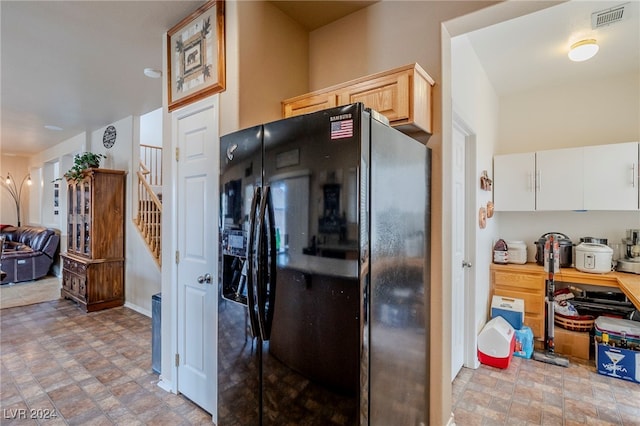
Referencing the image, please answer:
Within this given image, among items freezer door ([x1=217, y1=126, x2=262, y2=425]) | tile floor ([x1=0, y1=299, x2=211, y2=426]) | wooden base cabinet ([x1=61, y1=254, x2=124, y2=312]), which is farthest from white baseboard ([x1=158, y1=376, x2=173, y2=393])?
wooden base cabinet ([x1=61, y1=254, x2=124, y2=312])

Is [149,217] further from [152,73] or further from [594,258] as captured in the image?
[594,258]

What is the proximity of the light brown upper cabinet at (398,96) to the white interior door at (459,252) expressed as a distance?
0.96m

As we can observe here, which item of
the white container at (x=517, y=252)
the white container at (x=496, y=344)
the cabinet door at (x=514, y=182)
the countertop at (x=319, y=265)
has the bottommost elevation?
the white container at (x=496, y=344)

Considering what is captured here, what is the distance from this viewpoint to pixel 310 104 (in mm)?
2066

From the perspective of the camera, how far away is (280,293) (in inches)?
56.9

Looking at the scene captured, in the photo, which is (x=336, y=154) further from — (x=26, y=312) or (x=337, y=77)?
(x=26, y=312)

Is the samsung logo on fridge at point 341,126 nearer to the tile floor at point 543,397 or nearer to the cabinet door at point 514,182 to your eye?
the tile floor at point 543,397

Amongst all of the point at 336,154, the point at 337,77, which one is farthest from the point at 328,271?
the point at 337,77

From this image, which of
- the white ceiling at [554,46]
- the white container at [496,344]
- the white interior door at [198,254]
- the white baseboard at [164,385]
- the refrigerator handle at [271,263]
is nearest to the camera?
the refrigerator handle at [271,263]

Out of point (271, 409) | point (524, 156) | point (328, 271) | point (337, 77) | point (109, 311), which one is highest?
point (337, 77)

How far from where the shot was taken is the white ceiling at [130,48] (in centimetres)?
220

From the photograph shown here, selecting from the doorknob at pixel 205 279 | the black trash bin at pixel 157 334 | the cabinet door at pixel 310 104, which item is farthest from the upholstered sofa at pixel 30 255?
the cabinet door at pixel 310 104

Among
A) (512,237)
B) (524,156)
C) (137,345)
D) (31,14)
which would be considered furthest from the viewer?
(512,237)

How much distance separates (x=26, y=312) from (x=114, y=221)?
1.65m
